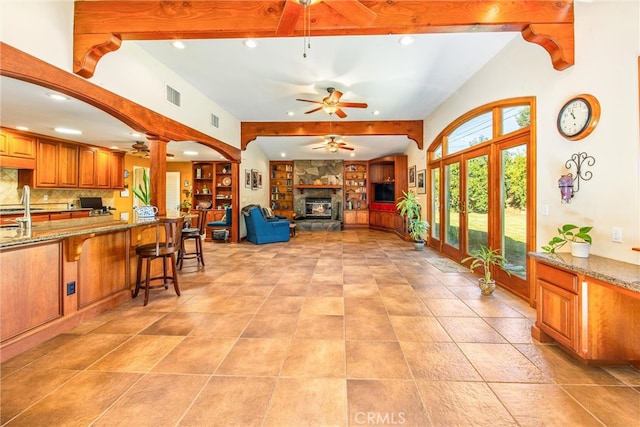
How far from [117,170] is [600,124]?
30.3ft

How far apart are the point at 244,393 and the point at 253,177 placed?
22.6 feet

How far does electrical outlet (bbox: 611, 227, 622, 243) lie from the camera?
2.05 meters

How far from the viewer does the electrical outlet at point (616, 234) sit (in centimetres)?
205

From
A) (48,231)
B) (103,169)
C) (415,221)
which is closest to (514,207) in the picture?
(415,221)

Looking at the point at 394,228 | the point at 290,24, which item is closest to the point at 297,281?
the point at 290,24

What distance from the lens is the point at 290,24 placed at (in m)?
2.39

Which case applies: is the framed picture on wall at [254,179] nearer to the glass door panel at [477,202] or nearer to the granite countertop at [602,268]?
the glass door panel at [477,202]

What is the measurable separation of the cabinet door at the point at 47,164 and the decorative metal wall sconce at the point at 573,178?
838 centimetres

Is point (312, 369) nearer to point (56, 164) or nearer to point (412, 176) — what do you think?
point (412, 176)

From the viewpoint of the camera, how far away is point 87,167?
6223 millimetres

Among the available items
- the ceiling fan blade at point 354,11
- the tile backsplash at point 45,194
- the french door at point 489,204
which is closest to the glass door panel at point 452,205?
the french door at point 489,204

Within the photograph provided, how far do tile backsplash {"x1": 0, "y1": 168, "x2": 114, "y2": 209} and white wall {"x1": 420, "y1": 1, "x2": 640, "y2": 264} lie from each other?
8603mm

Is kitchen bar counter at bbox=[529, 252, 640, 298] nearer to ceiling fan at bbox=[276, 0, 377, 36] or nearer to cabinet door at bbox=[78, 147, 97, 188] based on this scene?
ceiling fan at bbox=[276, 0, 377, 36]

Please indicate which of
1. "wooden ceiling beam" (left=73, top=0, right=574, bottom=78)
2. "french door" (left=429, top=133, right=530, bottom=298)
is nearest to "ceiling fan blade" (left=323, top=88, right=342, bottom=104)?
"wooden ceiling beam" (left=73, top=0, right=574, bottom=78)
